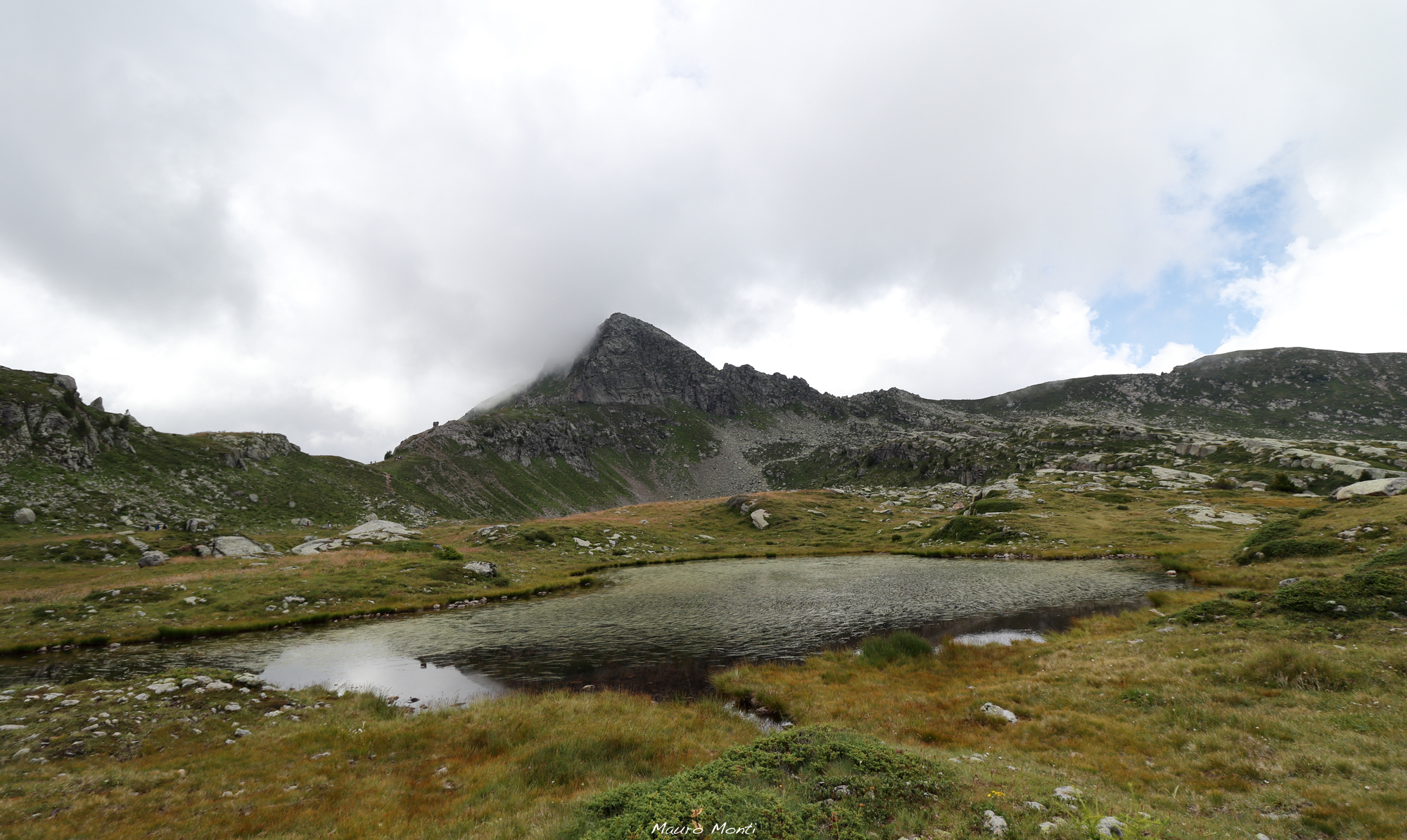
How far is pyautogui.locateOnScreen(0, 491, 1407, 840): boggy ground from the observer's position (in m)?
10.4

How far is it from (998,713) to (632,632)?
937 inches

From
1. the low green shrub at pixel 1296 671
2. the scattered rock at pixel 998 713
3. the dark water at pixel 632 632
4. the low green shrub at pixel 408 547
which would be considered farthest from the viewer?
the low green shrub at pixel 408 547

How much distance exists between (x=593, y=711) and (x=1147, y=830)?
59.3ft

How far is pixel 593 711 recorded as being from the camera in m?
20.6

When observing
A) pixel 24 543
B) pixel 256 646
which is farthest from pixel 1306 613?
pixel 24 543

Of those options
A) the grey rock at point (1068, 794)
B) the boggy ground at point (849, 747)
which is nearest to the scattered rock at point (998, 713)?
the boggy ground at point (849, 747)

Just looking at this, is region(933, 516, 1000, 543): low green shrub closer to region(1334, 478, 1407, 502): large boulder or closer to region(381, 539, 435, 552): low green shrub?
region(1334, 478, 1407, 502): large boulder

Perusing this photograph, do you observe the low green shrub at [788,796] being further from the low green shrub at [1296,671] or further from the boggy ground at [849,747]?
the low green shrub at [1296,671]

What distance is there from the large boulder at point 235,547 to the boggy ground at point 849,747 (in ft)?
83.4

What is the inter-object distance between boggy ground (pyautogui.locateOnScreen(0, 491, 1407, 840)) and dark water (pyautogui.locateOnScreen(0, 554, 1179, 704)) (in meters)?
4.16

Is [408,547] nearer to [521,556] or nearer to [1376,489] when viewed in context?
[521,556]

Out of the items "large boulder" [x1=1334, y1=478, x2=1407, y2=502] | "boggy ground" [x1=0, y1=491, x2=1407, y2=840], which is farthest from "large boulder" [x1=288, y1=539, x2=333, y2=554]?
"large boulder" [x1=1334, y1=478, x2=1407, y2=502]

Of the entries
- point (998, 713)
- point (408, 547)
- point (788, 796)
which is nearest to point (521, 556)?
point (408, 547)

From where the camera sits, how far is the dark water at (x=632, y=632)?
2706 centimetres
